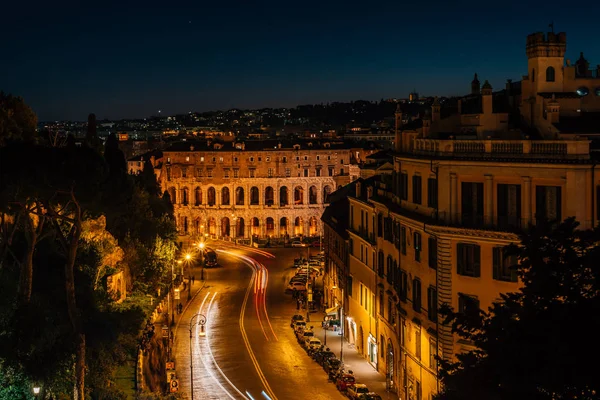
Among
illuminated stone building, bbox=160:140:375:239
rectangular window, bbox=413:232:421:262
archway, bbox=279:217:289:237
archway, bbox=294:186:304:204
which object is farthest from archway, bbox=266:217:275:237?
rectangular window, bbox=413:232:421:262

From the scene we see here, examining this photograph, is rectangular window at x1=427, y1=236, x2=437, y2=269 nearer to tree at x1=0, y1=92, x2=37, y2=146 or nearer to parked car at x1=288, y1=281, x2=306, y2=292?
tree at x1=0, y1=92, x2=37, y2=146

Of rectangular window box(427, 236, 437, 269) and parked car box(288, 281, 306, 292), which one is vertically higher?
rectangular window box(427, 236, 437, 269)

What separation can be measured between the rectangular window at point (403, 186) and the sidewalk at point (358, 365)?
9.74m

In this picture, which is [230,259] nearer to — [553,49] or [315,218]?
[315,218]

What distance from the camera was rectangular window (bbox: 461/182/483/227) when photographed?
106 feet

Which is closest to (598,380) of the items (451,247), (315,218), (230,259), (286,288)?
(451,247)

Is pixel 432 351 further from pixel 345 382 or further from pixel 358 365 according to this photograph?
pixel 358 365

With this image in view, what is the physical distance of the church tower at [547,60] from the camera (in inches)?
1437

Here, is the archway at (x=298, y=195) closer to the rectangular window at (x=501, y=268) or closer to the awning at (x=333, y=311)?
the awning at (x=333, y=311)

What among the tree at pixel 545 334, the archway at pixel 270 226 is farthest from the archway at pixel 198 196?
the tree at pixel 545 334

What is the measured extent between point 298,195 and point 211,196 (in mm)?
12753

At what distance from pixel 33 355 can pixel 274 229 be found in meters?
85.8

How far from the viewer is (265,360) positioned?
153 ft

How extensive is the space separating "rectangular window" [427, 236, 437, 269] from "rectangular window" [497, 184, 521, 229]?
3.40 m
